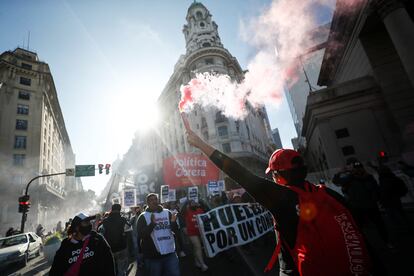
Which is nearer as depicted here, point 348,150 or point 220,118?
point 348,150

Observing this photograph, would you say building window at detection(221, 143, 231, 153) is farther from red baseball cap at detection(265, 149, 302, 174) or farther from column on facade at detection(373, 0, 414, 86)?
red baseball cap at detection(265, 149, 302, 174)

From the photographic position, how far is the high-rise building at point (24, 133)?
98.3 ft

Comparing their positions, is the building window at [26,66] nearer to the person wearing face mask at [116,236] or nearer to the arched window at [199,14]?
the arched window at [199,14]

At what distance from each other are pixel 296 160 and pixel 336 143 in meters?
20.4

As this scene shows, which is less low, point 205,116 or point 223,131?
point 205,116

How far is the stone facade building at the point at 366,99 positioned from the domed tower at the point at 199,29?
3002 cm

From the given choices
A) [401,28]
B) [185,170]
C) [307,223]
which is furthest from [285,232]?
[401,28]

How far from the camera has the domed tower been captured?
155 ft

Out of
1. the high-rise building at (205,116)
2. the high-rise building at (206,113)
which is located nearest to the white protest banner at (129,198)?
the high-rise building at (205,116)

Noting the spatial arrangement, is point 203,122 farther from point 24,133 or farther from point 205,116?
point 24,133

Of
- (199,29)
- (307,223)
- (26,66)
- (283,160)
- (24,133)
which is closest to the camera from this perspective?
(307,223)

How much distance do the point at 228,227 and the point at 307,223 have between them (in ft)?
16.4

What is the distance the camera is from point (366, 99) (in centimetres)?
1895

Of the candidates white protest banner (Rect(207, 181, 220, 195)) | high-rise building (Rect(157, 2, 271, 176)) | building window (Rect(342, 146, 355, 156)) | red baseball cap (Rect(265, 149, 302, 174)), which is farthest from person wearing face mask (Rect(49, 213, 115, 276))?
high-rise building (Rect(157, 2, 271, 176))
